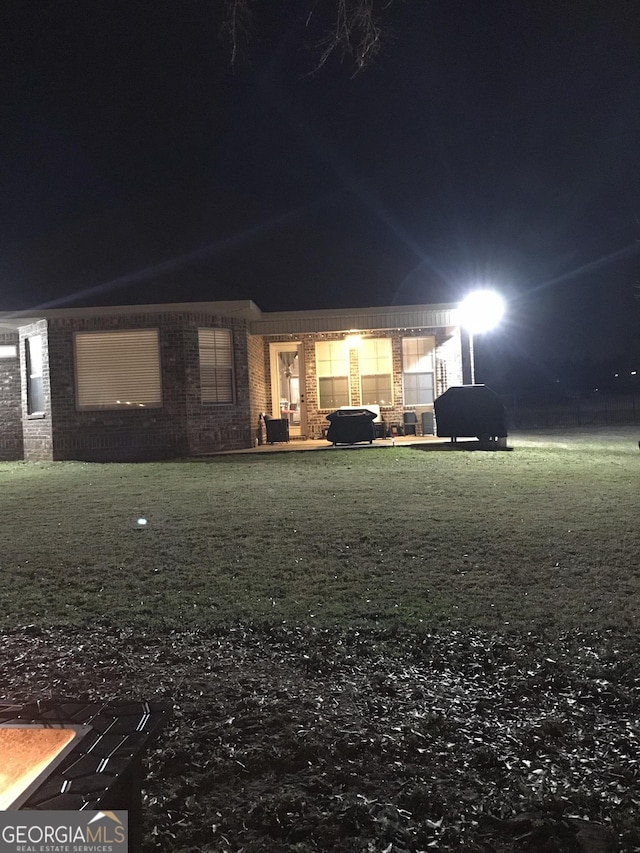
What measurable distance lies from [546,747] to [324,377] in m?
16.5

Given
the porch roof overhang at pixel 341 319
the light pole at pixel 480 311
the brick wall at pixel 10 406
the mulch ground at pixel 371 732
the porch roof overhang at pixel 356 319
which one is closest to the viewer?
the mulch ground at pixel 371 732

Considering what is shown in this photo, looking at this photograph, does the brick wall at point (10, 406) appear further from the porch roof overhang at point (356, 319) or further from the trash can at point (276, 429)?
the trash can at point (276, 429)

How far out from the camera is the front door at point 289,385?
18734 mm

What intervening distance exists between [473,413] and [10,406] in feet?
35.0

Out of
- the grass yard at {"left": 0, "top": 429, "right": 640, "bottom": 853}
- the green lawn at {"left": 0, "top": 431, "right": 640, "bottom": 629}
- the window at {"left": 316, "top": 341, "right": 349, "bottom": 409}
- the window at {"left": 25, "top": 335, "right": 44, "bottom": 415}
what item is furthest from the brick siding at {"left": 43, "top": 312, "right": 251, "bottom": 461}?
the grass yard at {"left": 0, "top": 429, "right": 640, "bottom": 853}

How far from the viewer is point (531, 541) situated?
5645 mm

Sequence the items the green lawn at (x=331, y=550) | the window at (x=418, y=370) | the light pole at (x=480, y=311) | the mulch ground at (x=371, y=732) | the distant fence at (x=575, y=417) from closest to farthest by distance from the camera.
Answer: the mulch ground at (x=371, y=732) → the green lawn at (x=331, y=550) → the light pole at (x=480, y=311) → the window at (x=418, y=370) → the distant fence at (x=575, y=417)

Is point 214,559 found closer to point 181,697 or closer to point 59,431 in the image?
point 181,697

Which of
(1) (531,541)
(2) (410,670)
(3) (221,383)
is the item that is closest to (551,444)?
(3) (221,383)

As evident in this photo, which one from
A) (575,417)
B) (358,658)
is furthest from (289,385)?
(575,417)

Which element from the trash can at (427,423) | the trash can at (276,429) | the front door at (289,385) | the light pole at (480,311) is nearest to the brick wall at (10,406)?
the trash can at (276,429)

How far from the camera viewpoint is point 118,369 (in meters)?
14.6

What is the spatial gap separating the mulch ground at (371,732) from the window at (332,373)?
15034 mm

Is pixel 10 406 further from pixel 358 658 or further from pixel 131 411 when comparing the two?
pixel 358 658
